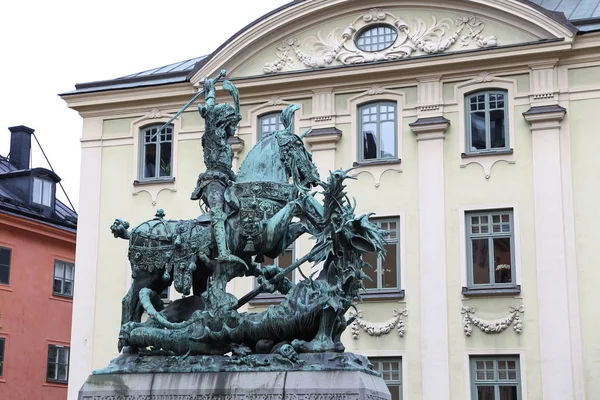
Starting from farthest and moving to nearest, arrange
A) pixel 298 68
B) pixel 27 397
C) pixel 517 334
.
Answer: pixel 27 397 < pixel 298 68 < pixel 517 334

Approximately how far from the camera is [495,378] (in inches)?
968

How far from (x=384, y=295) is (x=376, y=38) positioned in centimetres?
661

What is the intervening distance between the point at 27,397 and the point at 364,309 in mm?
14825

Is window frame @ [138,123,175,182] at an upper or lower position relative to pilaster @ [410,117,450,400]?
upper

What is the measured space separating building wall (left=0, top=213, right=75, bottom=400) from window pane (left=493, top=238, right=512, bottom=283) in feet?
55.9

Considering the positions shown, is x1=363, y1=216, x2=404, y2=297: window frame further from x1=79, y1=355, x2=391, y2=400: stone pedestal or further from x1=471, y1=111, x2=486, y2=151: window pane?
x1=79, y1=355, x2=391, y2=400: stone pedestal

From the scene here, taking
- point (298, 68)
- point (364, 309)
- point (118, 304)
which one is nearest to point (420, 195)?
point (364, 309)

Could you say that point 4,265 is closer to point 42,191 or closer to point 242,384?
point 42,191

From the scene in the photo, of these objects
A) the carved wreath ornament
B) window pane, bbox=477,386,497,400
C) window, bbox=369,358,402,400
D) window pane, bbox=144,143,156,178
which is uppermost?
the carved wreath ornament

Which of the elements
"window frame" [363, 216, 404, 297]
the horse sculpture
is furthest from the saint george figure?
"window frame" [363, 216, 404, 297]

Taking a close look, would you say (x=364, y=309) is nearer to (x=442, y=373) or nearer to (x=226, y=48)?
(x=442, y=373)

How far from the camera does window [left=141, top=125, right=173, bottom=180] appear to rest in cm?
2906

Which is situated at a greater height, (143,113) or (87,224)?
(143,113)

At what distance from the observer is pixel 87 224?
29359 millimetres
